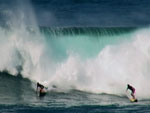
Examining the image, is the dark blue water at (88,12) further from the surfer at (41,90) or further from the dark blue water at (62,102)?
the surfer at (41,90)

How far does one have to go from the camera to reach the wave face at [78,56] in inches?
2078

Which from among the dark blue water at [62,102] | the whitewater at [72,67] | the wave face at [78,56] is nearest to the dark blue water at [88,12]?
the wave face at [78,56]

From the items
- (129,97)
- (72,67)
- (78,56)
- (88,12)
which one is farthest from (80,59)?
(88,12)

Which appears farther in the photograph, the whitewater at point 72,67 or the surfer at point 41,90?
the surfer at point 41,90

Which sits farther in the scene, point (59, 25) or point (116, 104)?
point (59, 25)

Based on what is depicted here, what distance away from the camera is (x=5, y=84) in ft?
176

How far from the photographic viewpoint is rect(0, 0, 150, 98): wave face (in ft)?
173

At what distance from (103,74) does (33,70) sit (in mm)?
5126

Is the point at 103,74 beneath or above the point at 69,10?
beneath

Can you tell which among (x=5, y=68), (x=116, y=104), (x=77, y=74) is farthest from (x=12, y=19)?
(x=116, y=104)

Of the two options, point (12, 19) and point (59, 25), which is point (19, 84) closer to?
point (12, 19)

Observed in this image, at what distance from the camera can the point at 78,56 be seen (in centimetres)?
5544

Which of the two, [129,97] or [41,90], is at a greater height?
[41,90]

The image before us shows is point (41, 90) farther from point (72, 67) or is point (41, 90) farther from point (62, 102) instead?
point (72, 67)
